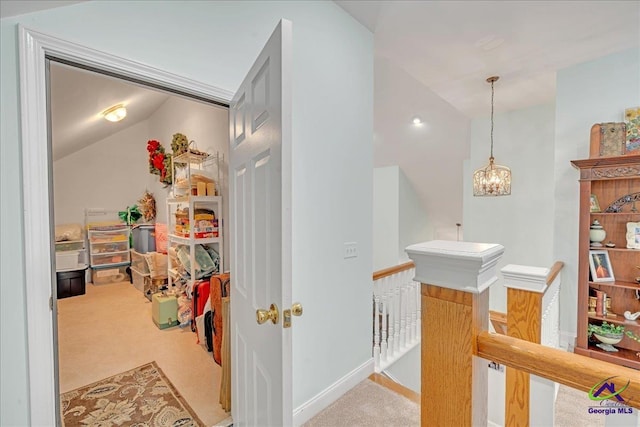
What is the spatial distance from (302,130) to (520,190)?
3721 mm

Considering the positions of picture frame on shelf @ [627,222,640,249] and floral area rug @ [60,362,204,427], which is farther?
picture frame on shelf @ [627,222,640,249]

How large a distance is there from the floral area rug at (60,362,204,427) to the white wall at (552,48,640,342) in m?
3.54

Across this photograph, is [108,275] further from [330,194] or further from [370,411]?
[370,411]

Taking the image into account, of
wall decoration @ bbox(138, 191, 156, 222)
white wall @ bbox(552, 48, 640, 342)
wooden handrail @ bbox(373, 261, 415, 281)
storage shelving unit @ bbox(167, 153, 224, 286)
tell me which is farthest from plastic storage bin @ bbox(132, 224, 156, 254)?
white wall @ bbox(552, 48, 640, 342)

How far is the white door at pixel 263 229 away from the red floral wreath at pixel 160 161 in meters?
2.86

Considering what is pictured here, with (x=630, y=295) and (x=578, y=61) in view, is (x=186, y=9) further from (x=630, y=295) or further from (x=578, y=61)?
(x=630, y=295)

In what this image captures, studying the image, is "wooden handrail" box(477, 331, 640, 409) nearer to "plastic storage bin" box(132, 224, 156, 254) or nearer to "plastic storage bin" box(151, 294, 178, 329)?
"plastic storage bin" box(151, 294, 178, 329)

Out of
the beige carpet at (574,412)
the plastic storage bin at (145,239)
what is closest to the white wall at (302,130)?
the beige carpet at (574,412)

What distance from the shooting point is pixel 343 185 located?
6.79 ft

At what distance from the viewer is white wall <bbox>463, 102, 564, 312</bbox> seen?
3893 mm

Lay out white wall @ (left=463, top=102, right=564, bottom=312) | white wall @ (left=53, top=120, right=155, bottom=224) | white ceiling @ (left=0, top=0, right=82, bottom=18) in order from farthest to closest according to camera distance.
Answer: white wall @ (left=53, top=120, right=155, bottom=224) → white wall @ (left=463, top=102, right=564, bottom=312) → white ceiling @ (left=0, top=0, right=82, bottom=18)

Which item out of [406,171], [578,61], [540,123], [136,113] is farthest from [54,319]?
[406,171]

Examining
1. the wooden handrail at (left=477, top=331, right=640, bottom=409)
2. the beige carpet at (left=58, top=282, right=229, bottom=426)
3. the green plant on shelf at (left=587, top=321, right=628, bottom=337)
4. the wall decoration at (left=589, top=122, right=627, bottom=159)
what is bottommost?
the beige carpet at (left=58, top=282, right=229, bottom=426)

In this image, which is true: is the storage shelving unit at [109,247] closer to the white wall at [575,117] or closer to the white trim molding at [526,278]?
the white trim molding at [526,278]
